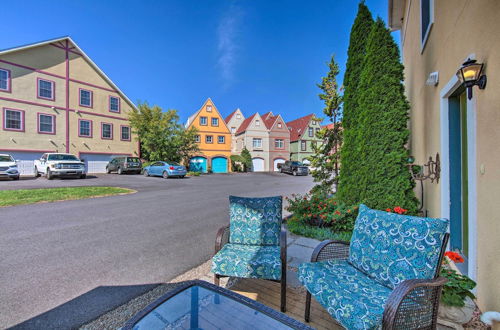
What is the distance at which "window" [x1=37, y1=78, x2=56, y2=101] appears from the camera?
1625 centimetres

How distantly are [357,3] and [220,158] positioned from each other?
72.2 feet

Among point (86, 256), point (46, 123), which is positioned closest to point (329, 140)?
point (86, 256)

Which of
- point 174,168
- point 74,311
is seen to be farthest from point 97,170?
point 74,311

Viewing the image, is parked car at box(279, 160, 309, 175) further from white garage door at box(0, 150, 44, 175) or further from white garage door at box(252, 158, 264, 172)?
white garage door at box(0, 150, 44, 175)

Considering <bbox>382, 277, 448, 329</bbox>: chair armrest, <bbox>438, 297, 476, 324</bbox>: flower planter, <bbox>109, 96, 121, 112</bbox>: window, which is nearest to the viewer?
<bbox>382, 277, 448, 329</bbox>: chair armrest

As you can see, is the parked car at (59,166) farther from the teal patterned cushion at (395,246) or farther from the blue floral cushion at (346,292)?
the teal patterned cushion at (395,246)

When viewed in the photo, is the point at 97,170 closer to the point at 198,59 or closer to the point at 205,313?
the point at 198,59

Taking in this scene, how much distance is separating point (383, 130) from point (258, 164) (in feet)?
81.2

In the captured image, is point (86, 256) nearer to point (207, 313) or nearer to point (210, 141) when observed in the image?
point (207, 313)

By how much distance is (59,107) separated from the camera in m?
17.0

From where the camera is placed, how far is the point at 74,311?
2152 millimetres

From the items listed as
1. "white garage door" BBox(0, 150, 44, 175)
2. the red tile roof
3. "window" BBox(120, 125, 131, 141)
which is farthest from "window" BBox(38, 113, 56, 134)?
the red tile roof

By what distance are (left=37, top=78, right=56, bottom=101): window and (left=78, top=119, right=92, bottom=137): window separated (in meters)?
2.37

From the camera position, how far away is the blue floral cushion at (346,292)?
1450mm
